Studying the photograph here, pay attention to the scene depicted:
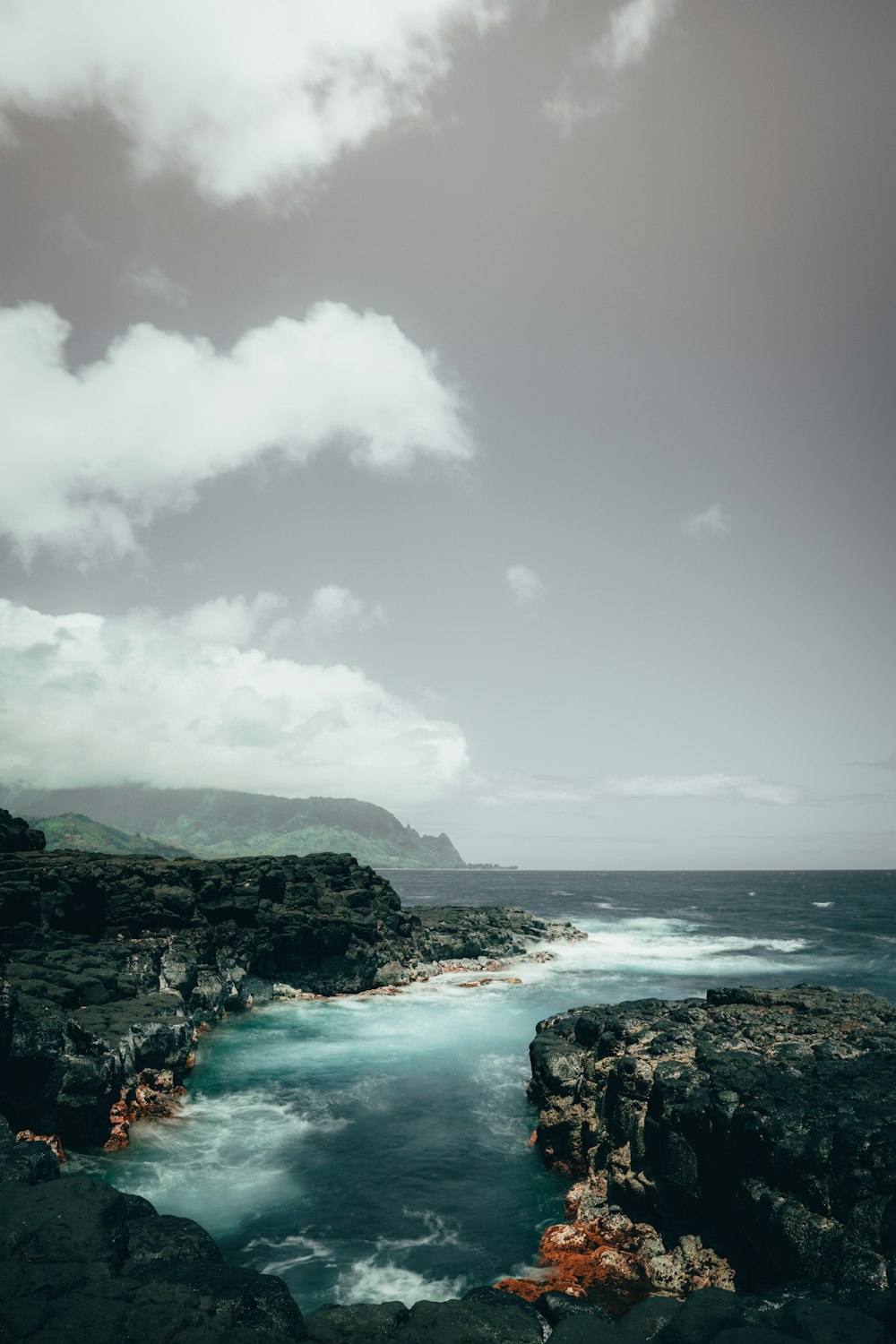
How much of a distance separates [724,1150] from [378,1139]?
13.5m

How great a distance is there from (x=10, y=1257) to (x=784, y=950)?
72.8 m

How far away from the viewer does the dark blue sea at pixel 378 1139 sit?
1562 centimetres

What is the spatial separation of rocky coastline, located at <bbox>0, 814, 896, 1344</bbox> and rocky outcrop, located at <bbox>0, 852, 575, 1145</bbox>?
0.13 m

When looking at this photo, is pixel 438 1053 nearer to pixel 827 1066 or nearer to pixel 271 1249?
pixel 271 1249

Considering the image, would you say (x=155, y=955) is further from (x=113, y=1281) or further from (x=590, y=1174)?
(x=113, y=1281)

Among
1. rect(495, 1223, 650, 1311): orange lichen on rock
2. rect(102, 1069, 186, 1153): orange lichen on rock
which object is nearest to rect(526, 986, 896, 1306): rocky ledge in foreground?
rect(495, 1223, 650, 1311): orange lichen on rock

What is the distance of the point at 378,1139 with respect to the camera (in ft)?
74.0

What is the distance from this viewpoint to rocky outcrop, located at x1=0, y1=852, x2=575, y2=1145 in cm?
2002

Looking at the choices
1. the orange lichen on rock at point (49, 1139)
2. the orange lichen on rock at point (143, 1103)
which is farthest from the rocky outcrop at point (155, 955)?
the orange lichen on rock at point (49, 1139)


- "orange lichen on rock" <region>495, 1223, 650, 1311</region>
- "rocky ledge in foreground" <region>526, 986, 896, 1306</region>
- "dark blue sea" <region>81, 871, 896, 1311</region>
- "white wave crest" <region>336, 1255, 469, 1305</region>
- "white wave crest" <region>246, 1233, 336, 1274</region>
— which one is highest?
"rocky ledge in foreground" <region>526, 986, 896, 1306</region>

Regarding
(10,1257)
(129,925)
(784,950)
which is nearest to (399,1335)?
(10,1257)

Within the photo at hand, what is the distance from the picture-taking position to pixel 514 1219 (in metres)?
17.0

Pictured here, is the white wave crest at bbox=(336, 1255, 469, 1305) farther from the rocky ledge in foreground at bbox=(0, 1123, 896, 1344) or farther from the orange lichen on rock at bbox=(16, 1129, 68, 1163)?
the orange lichen on rock at bbox=(16, 1129, 68, 1163)

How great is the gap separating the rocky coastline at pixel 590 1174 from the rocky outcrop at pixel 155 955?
13 cm
